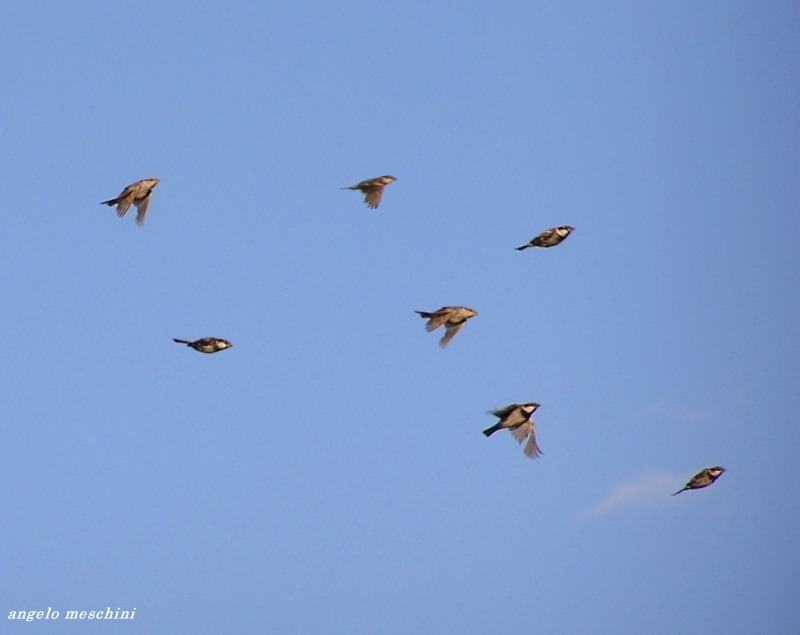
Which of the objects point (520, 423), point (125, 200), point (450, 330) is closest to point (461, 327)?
point (450, 330)

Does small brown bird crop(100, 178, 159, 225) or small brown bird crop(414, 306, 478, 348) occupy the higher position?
small brown bird crop(100, 178, 159, 225)

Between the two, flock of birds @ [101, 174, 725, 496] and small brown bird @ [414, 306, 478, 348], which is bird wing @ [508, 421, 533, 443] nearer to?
flock of birds @ [101, 174, 725, 496]

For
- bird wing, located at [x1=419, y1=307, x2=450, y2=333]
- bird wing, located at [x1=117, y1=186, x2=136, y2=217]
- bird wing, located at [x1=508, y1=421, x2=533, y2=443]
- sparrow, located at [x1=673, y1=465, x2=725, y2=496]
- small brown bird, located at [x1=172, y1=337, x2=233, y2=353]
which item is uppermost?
bird wing, located at [x1=117, y1=186, x2=136, y2=217]

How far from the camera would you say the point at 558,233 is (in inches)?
1599

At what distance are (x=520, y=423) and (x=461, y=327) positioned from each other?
135 inches

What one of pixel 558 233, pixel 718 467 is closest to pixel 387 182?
pixel 558 233

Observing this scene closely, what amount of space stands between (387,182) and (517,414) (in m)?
9.50

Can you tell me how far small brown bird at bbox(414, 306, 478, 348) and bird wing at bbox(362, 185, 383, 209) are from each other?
5.19 meters

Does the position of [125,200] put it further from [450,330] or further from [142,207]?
[450,330]

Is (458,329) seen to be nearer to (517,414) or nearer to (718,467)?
(517,414)

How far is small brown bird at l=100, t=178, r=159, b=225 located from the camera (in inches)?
1548

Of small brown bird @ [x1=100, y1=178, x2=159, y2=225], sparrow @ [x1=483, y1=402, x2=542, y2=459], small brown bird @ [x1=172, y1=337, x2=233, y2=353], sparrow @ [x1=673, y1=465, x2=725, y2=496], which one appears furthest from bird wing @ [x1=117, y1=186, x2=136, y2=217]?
sparrow @ [x1=673, y1=465, x2=725, y2=496]

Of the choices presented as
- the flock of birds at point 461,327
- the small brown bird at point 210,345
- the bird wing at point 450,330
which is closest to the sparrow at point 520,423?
the flock of birds at point 461,327

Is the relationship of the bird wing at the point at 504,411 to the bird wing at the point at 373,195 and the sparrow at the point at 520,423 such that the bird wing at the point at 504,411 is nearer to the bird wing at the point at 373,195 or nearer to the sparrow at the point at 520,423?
the sparrow at the point at 520,423
